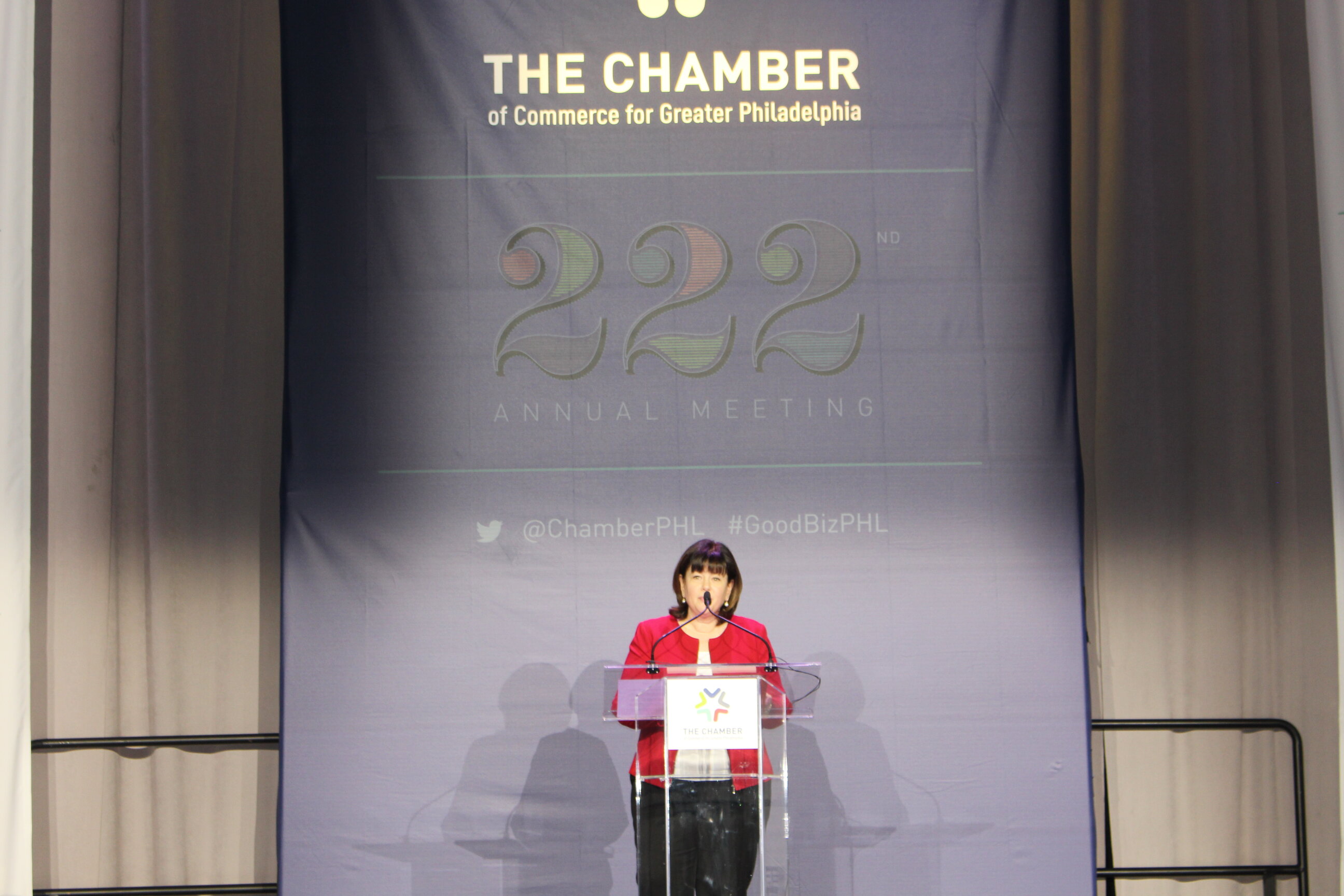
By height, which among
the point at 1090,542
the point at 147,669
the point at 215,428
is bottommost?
the point at 147,669

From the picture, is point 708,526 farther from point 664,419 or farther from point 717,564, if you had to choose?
point 717,564

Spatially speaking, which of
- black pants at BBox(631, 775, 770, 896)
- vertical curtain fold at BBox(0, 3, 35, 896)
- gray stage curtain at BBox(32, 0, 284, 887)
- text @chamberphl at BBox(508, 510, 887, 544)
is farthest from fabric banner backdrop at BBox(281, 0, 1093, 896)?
vertical curtain fold at BBox(0, 3, 35, 896)

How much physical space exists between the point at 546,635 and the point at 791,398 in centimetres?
118

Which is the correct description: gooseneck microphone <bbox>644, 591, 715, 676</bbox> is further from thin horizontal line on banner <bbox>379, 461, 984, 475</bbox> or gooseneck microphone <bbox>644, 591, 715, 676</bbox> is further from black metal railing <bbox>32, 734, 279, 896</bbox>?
black metal railing <bbox>32, 734, 279, 896</bbox>

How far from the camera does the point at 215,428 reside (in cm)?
430

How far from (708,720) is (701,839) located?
447 mm

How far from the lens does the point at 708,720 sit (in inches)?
112

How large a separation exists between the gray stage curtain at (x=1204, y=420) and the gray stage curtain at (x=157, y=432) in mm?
2999

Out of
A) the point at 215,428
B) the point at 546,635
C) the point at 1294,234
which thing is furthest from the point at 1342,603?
the point at 215,428

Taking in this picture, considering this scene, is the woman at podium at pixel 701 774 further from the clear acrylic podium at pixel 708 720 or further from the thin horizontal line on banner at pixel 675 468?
the thin horizontal line on banner at pixel 675 468

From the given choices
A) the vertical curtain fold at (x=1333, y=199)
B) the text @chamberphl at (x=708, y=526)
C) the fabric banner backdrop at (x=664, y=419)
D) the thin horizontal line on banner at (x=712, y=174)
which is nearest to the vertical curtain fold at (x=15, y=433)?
the fabric banner backdrop at (x=664, y=419)

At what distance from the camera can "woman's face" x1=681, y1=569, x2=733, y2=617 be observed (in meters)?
3.40

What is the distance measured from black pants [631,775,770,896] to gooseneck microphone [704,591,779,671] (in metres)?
0.32

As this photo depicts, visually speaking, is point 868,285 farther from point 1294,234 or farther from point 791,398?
point 1294,234
